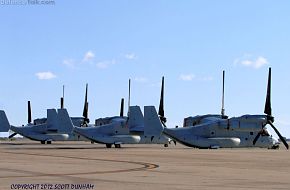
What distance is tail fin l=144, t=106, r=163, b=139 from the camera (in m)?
83.1

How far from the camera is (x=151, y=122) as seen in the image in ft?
273

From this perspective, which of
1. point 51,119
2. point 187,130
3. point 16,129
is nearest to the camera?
point 187,130

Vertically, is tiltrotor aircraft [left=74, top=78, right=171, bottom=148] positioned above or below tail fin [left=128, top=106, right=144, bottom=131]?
below

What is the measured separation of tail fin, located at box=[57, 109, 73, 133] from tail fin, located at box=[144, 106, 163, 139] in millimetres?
14687

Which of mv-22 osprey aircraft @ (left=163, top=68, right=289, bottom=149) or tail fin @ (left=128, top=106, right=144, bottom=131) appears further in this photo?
tail fin @ (left=128, top=106, right=144, bottom=131)

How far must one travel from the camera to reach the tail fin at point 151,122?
83125 mm

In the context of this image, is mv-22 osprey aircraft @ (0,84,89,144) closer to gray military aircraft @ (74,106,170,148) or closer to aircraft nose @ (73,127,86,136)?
aircraft nose @ (73,127,86,136)

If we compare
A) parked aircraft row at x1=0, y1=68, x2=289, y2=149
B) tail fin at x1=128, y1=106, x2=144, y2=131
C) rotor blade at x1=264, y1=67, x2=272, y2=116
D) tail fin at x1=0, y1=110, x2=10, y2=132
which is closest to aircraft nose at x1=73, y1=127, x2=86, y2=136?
parked aircraft row at x1=0, y1=68, x2=289, y2=149

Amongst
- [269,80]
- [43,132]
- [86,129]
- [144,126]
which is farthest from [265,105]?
[43,132]

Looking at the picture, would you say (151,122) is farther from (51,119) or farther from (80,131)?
(51,119)

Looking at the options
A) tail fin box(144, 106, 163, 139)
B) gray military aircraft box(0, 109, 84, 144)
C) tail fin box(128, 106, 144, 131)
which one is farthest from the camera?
gray military aircraft box(0, 109, 84, 144)

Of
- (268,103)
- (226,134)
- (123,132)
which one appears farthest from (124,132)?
(268,103)

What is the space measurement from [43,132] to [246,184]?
91.7 meters

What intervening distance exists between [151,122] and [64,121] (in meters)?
16.5
